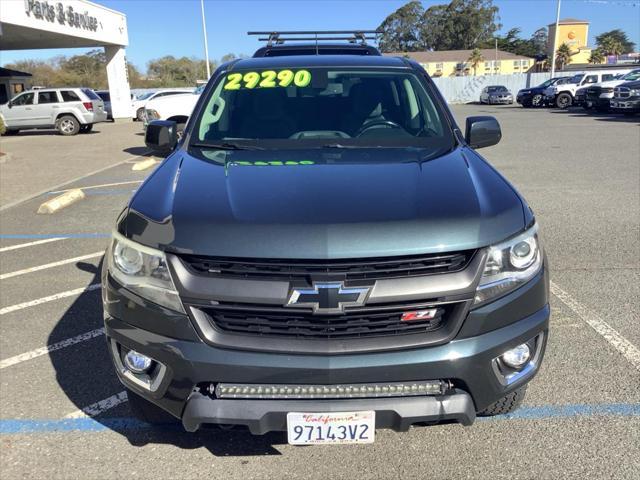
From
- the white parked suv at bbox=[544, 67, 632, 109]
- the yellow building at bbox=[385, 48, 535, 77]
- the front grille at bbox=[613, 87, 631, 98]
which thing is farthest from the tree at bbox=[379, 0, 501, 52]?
the front grille at bbox=[613, 87, 631, 98]

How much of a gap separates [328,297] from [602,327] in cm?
275

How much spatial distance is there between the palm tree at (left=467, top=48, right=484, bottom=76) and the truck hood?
293 ft

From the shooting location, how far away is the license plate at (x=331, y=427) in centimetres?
210

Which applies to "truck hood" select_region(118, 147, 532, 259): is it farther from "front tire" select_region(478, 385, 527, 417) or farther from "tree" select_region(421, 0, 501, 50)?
"tree" select_region(421, 0, 501, 50)

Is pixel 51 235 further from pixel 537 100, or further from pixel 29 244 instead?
pixel 537 100

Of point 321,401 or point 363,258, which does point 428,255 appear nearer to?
point 363,258

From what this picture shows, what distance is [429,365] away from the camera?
2070 mm

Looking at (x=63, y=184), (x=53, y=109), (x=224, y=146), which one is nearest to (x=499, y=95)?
(x=53, y=109)

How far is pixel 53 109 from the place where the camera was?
22.2m

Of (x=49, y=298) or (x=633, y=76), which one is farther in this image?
(x=633, y=76)

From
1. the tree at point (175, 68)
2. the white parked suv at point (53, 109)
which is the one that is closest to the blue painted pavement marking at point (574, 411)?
the white parked suv at point (53, 109)

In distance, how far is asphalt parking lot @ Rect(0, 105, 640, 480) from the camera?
2607 mm

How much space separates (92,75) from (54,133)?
157 feet

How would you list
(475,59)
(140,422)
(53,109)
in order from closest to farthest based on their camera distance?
(140,422)
(53,109)
(475,59)
